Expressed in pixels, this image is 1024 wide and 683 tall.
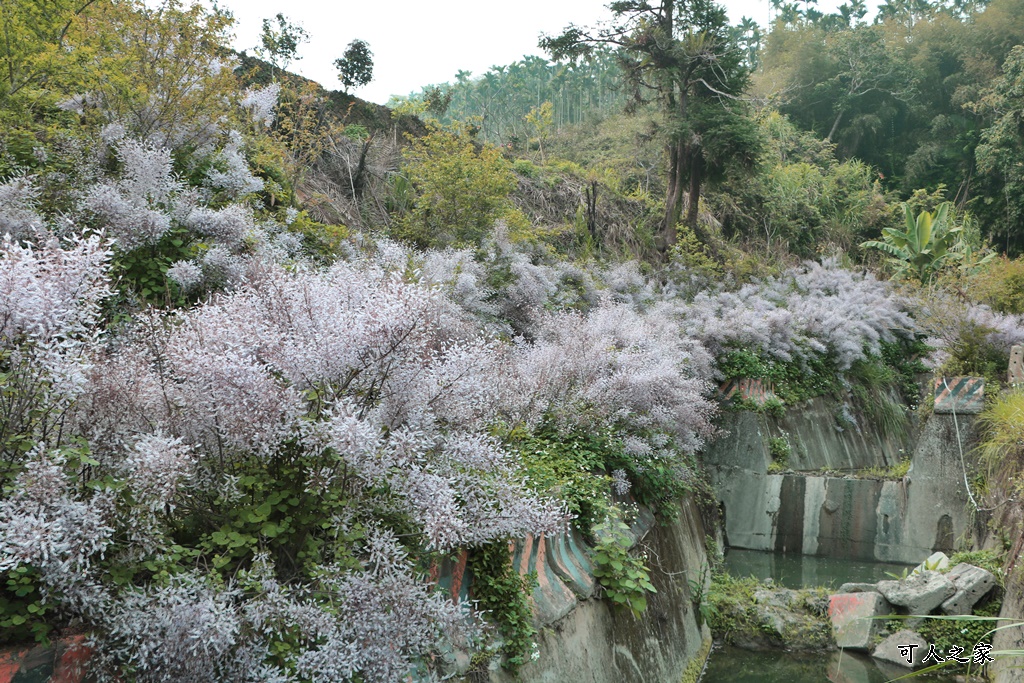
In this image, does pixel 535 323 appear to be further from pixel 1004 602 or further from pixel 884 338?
pixel 884 338

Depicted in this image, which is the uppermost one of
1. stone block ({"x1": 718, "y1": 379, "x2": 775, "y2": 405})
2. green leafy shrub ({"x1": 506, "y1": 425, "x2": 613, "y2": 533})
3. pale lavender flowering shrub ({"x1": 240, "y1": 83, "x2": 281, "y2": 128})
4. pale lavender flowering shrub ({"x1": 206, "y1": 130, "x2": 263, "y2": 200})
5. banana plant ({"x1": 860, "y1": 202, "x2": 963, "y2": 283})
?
banana plant ({"x1": 860, "y1": 202, "x2": 963, "y2": 283})

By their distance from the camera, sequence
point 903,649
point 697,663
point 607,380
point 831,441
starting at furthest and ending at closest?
point 831,441 → point 903,649 → point 697,663 → point 607,380

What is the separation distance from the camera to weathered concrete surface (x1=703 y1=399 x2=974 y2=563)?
38.1 feet

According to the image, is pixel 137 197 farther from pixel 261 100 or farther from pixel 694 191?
pixel 694 191

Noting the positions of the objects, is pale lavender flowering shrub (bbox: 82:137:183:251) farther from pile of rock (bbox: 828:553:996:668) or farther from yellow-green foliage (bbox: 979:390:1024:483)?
yellow-green foliage (bbox: 979:390:1024:483)

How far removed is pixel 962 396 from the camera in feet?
36.9

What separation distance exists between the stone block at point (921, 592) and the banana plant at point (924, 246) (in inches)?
533

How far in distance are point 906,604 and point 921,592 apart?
0.67ft

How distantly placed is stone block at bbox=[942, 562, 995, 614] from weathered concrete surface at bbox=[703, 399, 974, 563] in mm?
3240

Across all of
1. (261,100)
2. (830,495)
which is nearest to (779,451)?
(830,495)

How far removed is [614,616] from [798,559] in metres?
8.40

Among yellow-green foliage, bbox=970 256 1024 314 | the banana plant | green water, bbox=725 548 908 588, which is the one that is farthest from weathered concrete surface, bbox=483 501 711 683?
the banana plant

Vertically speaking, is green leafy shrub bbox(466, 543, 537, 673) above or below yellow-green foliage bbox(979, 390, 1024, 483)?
below

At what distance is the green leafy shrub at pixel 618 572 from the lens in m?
5.91
